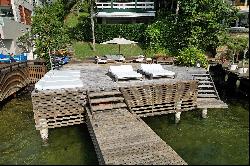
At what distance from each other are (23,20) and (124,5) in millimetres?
15741

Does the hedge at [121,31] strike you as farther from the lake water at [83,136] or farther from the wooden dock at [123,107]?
the lake water at [83,136]

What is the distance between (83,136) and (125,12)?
30.6 m

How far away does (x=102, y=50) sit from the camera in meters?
37.9

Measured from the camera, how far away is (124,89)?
17516 millimetres

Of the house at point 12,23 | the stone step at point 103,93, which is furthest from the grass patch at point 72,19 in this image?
the stone step at point 103,93

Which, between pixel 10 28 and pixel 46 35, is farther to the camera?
pixel 10 28

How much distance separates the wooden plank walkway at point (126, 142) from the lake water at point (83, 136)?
3.71 ft

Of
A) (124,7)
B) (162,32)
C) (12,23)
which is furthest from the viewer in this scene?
(124,7)

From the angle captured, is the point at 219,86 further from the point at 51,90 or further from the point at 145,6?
the point at 145,6

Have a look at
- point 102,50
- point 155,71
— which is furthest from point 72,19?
point 155,71

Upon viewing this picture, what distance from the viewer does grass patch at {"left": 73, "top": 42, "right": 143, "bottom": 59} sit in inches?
1433

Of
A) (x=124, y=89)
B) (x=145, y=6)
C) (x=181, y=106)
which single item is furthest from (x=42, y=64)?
(x=145, y=6)

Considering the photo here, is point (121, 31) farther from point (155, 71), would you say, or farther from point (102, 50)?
point (155, 71)

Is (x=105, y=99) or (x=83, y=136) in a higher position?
(x=105, y=99)
